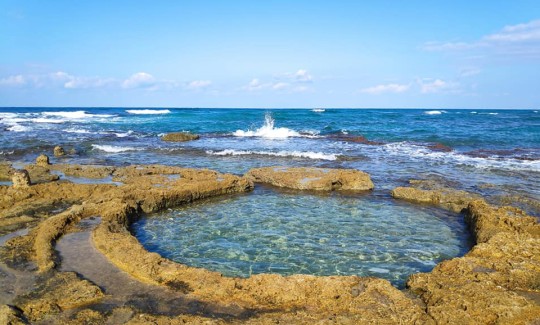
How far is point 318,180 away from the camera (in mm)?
11453

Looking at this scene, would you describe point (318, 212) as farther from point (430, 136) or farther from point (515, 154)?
point (430, 136)

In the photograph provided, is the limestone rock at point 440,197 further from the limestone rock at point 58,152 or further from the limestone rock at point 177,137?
the limestone rock at point 177,137

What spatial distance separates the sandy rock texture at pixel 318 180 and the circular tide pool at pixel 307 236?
939 mm

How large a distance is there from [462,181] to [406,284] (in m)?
8.71

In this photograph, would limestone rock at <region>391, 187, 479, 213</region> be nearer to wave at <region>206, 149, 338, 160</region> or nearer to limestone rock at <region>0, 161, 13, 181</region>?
wave at <region>206, 149, 338, 160</region>

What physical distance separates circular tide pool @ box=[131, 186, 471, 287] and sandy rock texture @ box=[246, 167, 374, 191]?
0.94 metres

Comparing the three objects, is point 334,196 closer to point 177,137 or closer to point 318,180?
point 318,180

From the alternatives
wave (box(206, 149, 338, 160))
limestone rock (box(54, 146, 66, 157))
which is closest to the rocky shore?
wave (box(206, 149, 338, 160))

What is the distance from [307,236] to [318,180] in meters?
4.05

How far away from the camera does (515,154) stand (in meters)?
20.0

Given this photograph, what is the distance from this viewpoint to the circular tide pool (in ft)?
20.9

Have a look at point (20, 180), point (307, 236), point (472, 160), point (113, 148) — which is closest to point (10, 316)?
point (307, 236)

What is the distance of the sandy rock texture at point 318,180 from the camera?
1135cm

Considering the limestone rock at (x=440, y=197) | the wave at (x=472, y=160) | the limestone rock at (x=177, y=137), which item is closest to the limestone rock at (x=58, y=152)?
the limestone rock at (x=177, y=137)
